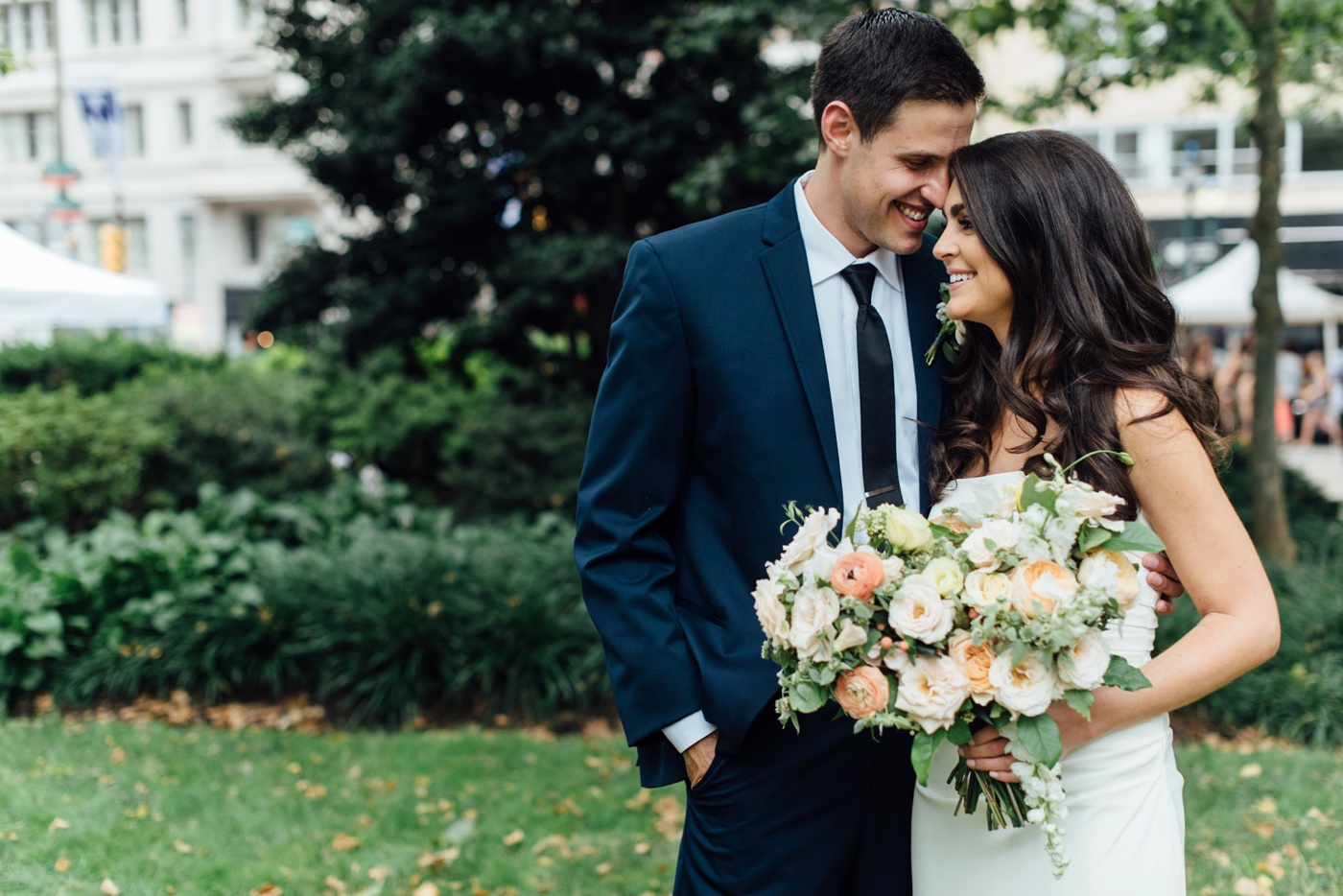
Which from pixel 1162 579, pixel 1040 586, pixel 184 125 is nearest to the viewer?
pixel 1040 586

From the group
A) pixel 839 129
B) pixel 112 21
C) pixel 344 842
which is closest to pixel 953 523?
pixel 839 129

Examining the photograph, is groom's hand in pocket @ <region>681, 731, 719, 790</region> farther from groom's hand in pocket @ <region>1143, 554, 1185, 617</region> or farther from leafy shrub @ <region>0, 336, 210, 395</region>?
leafy shrub @ <region>0, 336, 210, 395</region>

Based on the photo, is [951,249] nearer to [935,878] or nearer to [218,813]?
[935,878]

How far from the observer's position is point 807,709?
1.91 m

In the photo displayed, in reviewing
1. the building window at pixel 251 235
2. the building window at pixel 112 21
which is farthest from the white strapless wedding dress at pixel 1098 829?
the building window at pixel 112 21

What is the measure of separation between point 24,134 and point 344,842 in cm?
4580

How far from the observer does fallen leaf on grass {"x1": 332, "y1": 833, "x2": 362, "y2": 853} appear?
474 cm

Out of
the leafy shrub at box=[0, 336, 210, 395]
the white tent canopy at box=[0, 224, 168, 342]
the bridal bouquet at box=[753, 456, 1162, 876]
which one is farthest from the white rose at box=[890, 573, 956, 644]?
the leafy shrub at box=[0, 336, 210, 395]

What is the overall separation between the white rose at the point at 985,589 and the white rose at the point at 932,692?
0.11 meters

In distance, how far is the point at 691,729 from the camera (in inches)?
92.7

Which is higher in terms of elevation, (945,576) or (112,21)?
(112,21)

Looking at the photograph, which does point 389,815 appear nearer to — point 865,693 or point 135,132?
point 865,693

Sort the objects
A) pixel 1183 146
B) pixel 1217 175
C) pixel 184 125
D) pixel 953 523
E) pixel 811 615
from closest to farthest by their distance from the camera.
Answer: pixel 811 615 → pixel 953 523 → pixel 1217 175 → pixel 1183 146 → pixel 184 125

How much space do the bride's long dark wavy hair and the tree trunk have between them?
21.4 ft
